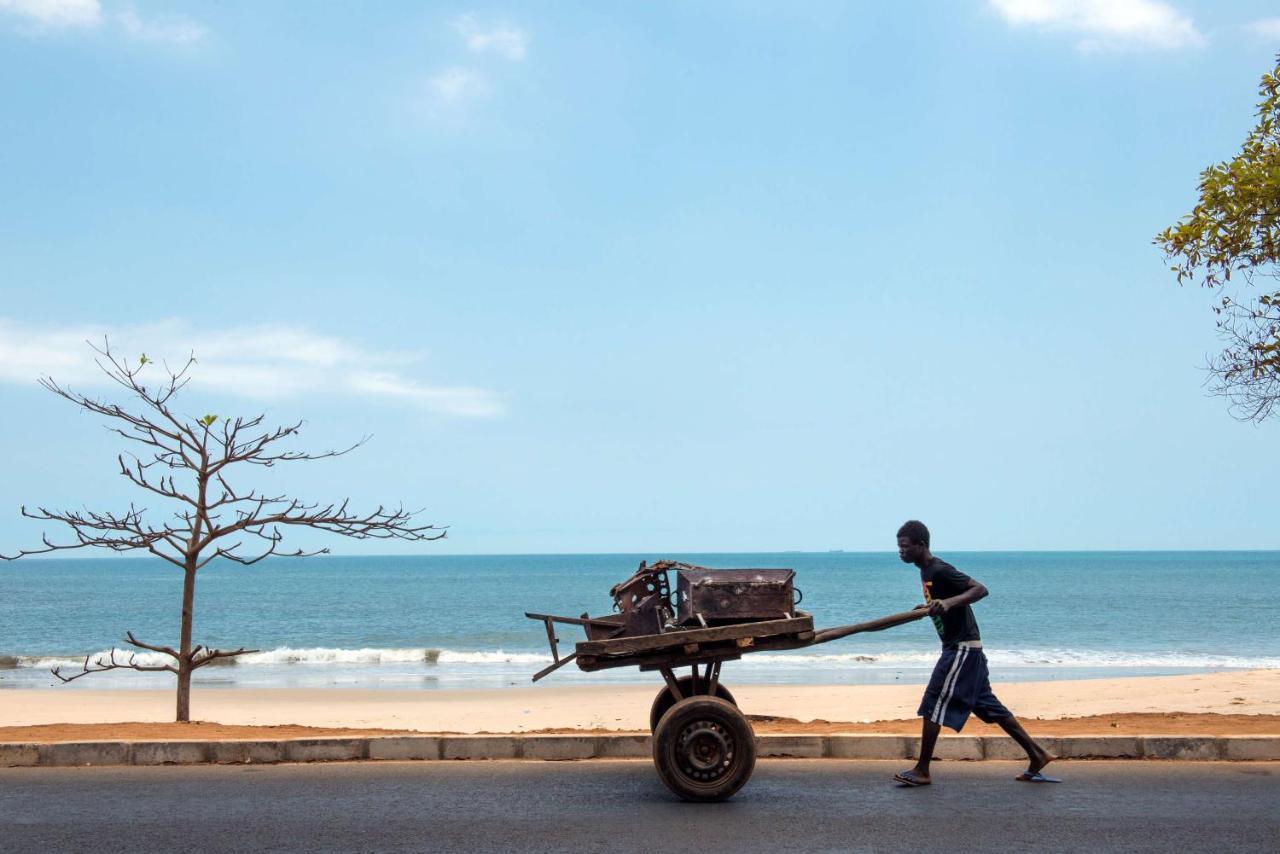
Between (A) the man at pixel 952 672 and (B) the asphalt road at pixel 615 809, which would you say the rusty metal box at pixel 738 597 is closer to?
(A) the man at pixel 952 672

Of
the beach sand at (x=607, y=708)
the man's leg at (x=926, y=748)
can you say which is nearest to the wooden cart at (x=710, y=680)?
the man's leg at (x=926, y=748)

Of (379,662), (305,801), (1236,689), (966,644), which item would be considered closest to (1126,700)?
(1236,689)

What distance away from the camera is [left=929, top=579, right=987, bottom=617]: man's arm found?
7.55 meters

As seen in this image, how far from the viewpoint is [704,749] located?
7375mm

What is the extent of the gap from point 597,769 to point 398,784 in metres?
1.46

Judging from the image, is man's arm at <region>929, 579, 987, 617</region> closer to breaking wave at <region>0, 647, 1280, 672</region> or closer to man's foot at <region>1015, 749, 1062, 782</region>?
man's foot at <region>1015, 749, 1062, 782</region>

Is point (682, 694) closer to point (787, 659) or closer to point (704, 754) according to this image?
point (704, 754)

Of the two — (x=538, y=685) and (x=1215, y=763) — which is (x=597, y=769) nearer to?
(x=1215, y=763)

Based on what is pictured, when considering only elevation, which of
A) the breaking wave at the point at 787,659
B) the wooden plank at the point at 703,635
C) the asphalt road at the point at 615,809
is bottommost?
the breaking wave at the point at 787,659

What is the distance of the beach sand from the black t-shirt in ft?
7.35

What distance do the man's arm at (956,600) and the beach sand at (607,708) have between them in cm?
254

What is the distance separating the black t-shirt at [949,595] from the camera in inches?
305

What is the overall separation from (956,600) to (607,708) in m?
11.2

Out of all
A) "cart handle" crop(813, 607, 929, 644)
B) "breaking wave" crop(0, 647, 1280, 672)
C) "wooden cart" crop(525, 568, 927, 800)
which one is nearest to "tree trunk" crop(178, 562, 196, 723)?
"wooden cart" crop(525, 568, 927, 800)
